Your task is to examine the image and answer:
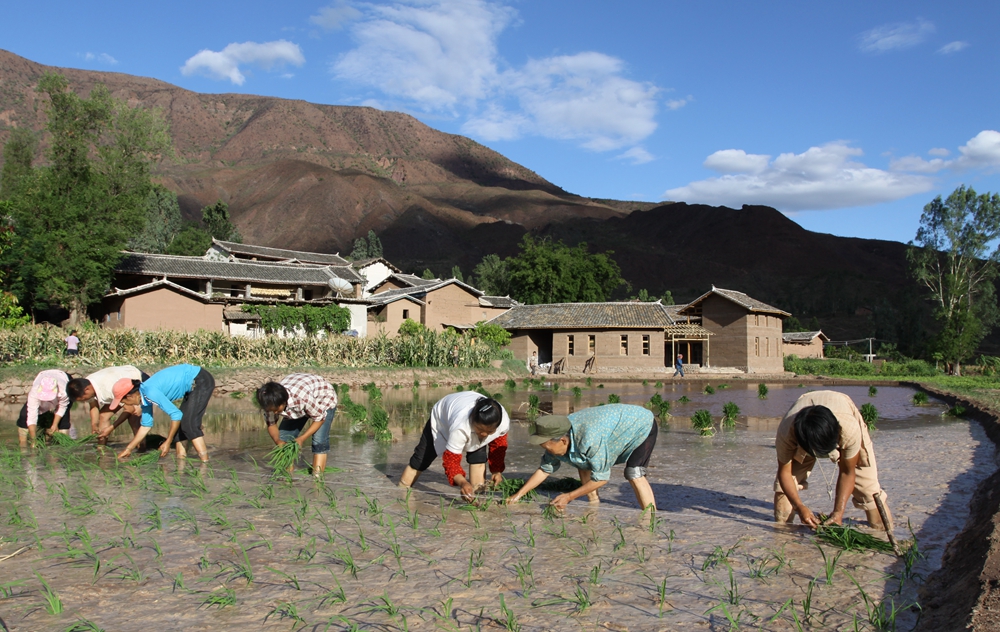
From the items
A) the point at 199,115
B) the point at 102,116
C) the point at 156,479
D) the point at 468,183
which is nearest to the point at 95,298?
the point at 102,116

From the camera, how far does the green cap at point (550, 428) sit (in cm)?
482

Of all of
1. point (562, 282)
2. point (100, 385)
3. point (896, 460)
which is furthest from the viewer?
point (562, 282)

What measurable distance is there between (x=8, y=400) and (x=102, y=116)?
22.1m

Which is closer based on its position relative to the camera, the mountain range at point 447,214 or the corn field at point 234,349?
the corn field at point 234,349

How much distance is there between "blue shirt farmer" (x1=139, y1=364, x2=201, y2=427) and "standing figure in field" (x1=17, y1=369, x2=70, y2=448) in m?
1.75

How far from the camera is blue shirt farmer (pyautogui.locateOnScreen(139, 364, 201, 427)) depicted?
23.2 ft

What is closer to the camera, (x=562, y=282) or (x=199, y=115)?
(x=562, y=282)

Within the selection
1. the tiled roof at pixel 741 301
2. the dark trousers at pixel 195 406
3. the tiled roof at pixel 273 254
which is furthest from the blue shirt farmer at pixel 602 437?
the tiled roof at pixel 273 254

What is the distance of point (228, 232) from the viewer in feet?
211

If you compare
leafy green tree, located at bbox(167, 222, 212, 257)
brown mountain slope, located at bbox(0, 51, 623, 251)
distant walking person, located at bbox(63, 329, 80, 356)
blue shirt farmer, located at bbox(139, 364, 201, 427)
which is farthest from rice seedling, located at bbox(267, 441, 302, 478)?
brown mountain slope, located at bbox(0, 51, 623, 251)

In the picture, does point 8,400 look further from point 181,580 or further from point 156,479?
point 181,580

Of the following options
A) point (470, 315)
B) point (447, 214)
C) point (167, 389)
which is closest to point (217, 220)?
point (470, 315)

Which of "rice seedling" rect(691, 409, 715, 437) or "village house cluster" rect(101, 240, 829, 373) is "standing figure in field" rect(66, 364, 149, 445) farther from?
"village house cluster" rect(101, 240, 829, 373)

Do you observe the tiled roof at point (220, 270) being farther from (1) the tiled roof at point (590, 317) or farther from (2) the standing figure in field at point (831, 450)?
(2) the standing figure in field at point (831, 450)
